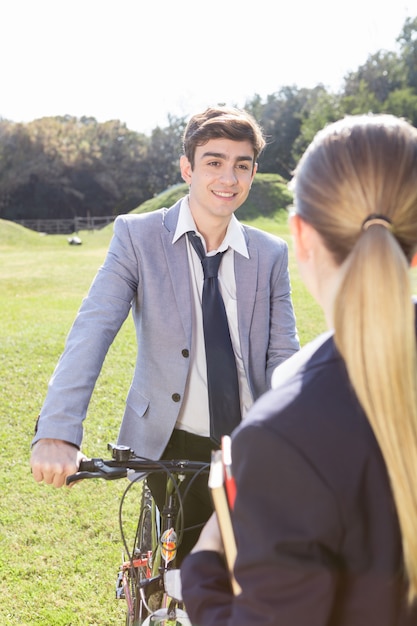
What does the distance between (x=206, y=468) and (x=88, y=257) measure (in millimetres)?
26319

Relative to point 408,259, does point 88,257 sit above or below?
below

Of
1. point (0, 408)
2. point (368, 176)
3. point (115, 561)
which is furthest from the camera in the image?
point (0, 408)

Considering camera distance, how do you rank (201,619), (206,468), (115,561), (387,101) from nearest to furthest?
(201,619) → (206,468) → (115,561) → (387,101)

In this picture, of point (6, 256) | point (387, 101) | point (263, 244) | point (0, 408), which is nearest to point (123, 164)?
point (387, 101)

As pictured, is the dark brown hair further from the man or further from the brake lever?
the brake lever

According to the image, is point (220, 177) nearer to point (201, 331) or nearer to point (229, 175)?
point (229, 175)

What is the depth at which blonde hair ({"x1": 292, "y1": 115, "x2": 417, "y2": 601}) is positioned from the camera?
44.1 inches

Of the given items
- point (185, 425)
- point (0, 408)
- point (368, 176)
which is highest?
point (368, 176)

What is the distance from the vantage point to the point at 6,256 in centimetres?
2923

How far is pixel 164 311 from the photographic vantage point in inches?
109

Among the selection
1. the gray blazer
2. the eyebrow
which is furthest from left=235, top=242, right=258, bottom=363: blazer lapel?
the eyebrow

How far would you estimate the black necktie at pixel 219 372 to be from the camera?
2.69 metres

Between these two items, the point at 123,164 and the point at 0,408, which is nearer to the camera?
the point at 0,408

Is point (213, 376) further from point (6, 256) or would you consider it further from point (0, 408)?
point (6, 256)
